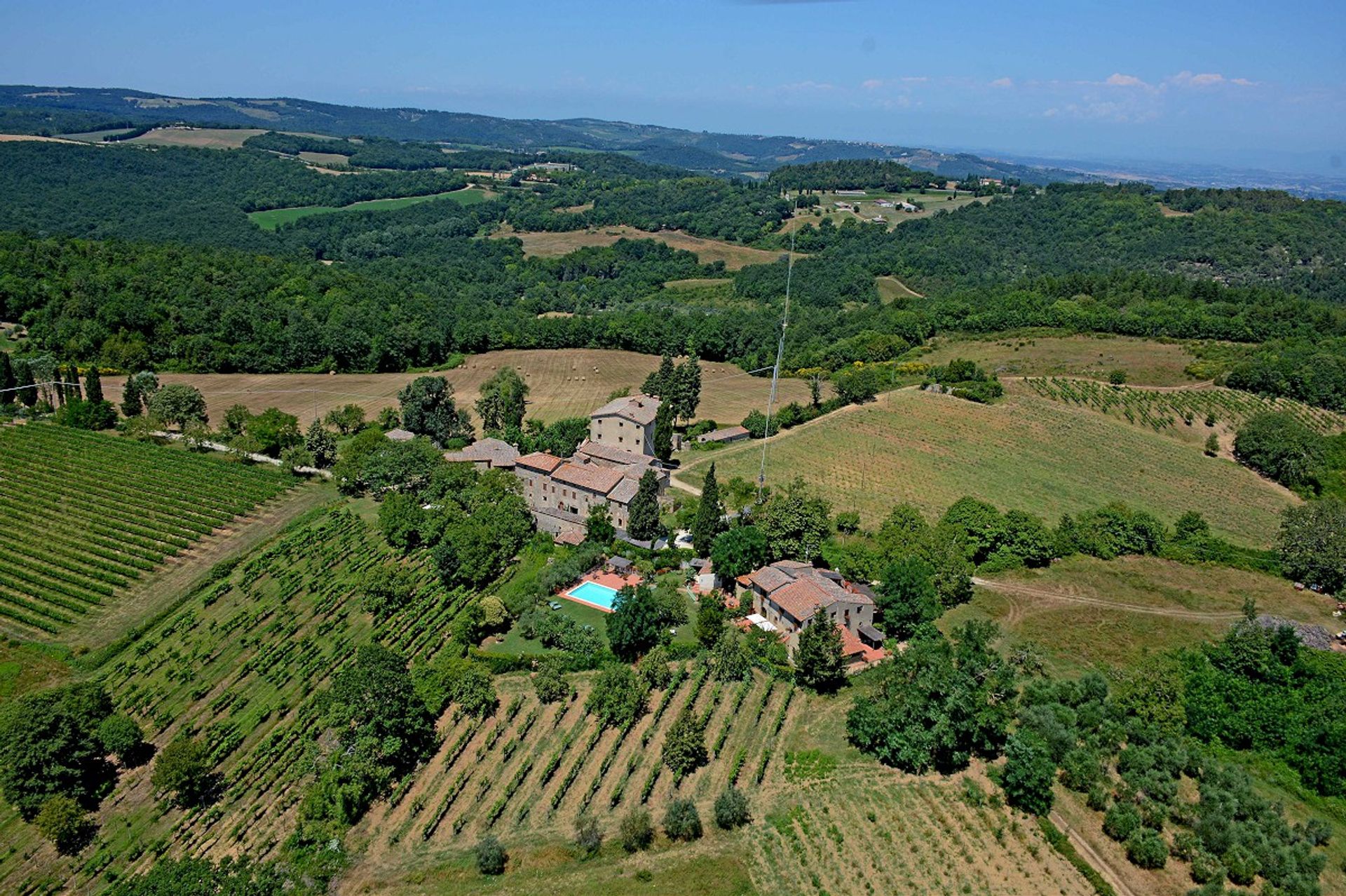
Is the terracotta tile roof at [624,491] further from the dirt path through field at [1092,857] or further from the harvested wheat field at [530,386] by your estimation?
the dirt path through field at [1092,857]

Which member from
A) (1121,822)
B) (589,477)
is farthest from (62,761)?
(1121,822)

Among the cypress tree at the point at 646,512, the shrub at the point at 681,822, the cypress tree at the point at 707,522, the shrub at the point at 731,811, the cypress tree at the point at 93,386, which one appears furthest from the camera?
the cypress tree at the point at 93,386

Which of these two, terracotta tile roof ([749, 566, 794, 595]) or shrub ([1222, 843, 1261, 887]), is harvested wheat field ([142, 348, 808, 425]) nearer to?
terracotta tile roof ([749, 566, 794, 595])

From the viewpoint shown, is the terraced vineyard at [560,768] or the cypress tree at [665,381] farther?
the cypress tree at [665,381]

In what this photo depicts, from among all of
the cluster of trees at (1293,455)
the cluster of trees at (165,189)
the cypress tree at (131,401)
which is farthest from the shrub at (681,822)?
the cluster of trees at (165,189)

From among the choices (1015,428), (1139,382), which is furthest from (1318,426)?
(1015,428)

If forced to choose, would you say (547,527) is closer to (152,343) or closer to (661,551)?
(661,551)

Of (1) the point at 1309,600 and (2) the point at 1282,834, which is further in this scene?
(1) the point at 1309,600
